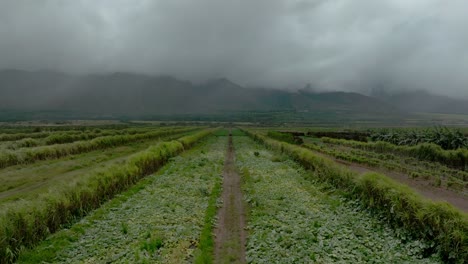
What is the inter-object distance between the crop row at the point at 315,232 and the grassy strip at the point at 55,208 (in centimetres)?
890

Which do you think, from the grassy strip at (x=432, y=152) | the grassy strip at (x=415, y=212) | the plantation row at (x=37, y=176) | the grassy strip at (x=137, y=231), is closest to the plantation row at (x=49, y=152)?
the plantation row at (x=37, y=176)

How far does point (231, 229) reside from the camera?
14273mm

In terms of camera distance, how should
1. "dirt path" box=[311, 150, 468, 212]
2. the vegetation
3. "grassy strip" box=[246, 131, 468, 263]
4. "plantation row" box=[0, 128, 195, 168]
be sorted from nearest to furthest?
"grassy strip" box=[246, 131, 468, 263], "dirt path" box=[311, 150, 468, 212], "plantation row" box=[0, 128, 195, 168], the vegetation

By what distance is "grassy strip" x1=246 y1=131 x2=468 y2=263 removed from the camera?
1044 centimetres

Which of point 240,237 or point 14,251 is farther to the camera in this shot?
point 240,237

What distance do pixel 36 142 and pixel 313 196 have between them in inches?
1896

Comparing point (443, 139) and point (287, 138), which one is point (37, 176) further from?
point (443, 139)

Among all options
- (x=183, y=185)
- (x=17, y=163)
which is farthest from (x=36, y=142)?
(x=183, y=185)

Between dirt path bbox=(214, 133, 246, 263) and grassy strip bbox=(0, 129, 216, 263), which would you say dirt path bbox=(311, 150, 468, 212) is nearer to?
dirt path bbox=(214, 133, 246, 263)

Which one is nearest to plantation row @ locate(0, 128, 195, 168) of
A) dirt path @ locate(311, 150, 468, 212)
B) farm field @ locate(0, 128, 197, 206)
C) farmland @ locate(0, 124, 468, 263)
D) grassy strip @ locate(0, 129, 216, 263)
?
farm field @ locate(0, 128, 197, 206)

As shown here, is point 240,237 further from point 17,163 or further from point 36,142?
point 36,142

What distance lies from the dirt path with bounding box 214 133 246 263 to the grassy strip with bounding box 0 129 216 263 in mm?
7373

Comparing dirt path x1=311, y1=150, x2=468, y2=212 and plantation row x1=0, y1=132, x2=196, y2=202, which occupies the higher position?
plantation row x1=0, y1=132, x2=196, y2=202

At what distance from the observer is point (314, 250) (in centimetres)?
1162
